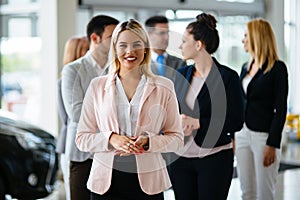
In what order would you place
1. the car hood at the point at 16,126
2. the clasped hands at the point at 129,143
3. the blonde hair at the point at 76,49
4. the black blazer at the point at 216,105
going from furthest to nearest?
1. the car hood at the point at 16,126
2. the blonde hair at the point at 76,49
3. the black blazer at the point at 216,105
4. the clasped hands at the point at 129,143

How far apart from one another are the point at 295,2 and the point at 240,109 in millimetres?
8814

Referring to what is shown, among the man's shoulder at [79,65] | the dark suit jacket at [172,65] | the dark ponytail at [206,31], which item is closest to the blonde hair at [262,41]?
the dark ponytail at [206,31]

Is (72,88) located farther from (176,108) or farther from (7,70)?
(7,70)

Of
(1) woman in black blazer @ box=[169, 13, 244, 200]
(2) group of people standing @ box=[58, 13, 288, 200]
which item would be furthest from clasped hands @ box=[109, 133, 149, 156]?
(1) woman in black blazer @ box=[169, 13, 244, 200]

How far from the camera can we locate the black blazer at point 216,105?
3.16 metres

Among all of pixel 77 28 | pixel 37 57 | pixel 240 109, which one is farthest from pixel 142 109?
pixel 37 57

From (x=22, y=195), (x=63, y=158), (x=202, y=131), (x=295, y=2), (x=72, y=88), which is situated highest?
(x=295, y=2)

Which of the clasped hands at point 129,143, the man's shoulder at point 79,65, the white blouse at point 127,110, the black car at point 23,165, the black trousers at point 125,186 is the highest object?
the man's shoulder at point 79,65

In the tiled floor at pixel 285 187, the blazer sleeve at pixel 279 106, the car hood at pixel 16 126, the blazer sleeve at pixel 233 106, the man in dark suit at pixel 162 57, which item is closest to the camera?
the man in dark suit at pixel 162 57

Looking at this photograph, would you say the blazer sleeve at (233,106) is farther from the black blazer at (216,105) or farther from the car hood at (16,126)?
the car hood at (16,126)

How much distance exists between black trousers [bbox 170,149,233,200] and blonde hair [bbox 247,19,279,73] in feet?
3.58

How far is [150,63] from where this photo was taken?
268cm

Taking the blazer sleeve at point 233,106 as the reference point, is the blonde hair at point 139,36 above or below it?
above

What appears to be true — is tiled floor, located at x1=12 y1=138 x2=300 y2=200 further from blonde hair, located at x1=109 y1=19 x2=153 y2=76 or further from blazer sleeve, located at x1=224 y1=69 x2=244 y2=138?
blonde hair, located at x1=109 y1=19 x2=153 y2=76
